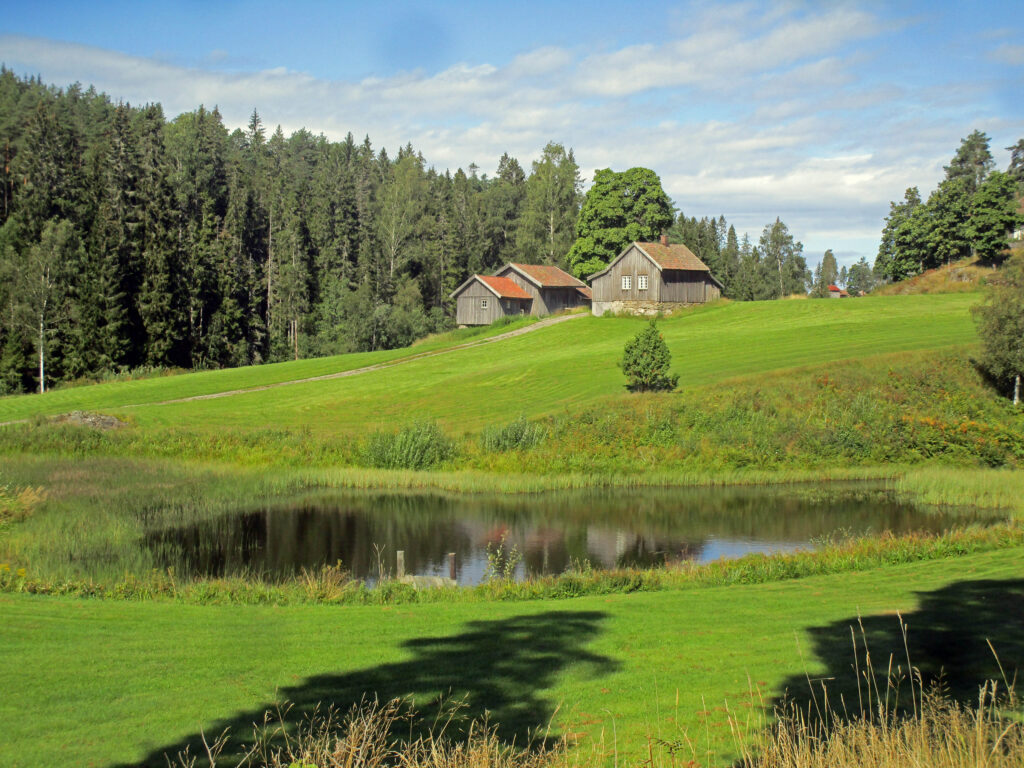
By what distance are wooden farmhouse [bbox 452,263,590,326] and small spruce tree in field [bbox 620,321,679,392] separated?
43.0m

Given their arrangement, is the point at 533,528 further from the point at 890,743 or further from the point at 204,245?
the point at 204,245

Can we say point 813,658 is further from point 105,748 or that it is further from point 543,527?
point 543,527

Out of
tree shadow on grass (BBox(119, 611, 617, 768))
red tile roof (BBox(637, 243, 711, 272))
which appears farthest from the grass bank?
red tile roof (BBox(637, 243, 711, 272))

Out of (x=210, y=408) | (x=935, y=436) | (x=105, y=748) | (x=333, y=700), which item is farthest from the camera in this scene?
(x=210, y=408)

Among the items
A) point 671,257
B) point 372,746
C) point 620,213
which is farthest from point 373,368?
point 372,746

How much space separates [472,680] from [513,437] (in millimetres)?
26239

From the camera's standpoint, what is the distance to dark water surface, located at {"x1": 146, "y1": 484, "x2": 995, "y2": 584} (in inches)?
898

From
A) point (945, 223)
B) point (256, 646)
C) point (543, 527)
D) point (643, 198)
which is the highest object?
point (643, 198)

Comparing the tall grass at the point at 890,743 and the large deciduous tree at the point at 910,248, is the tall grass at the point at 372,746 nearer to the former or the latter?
the tall grass at the point at 890,743

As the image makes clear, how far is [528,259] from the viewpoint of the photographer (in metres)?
113

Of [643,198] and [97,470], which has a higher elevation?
[643,198]

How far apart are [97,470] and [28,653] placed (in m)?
20.9

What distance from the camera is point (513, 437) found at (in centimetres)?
3644

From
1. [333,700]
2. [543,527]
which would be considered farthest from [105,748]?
[543,527]
